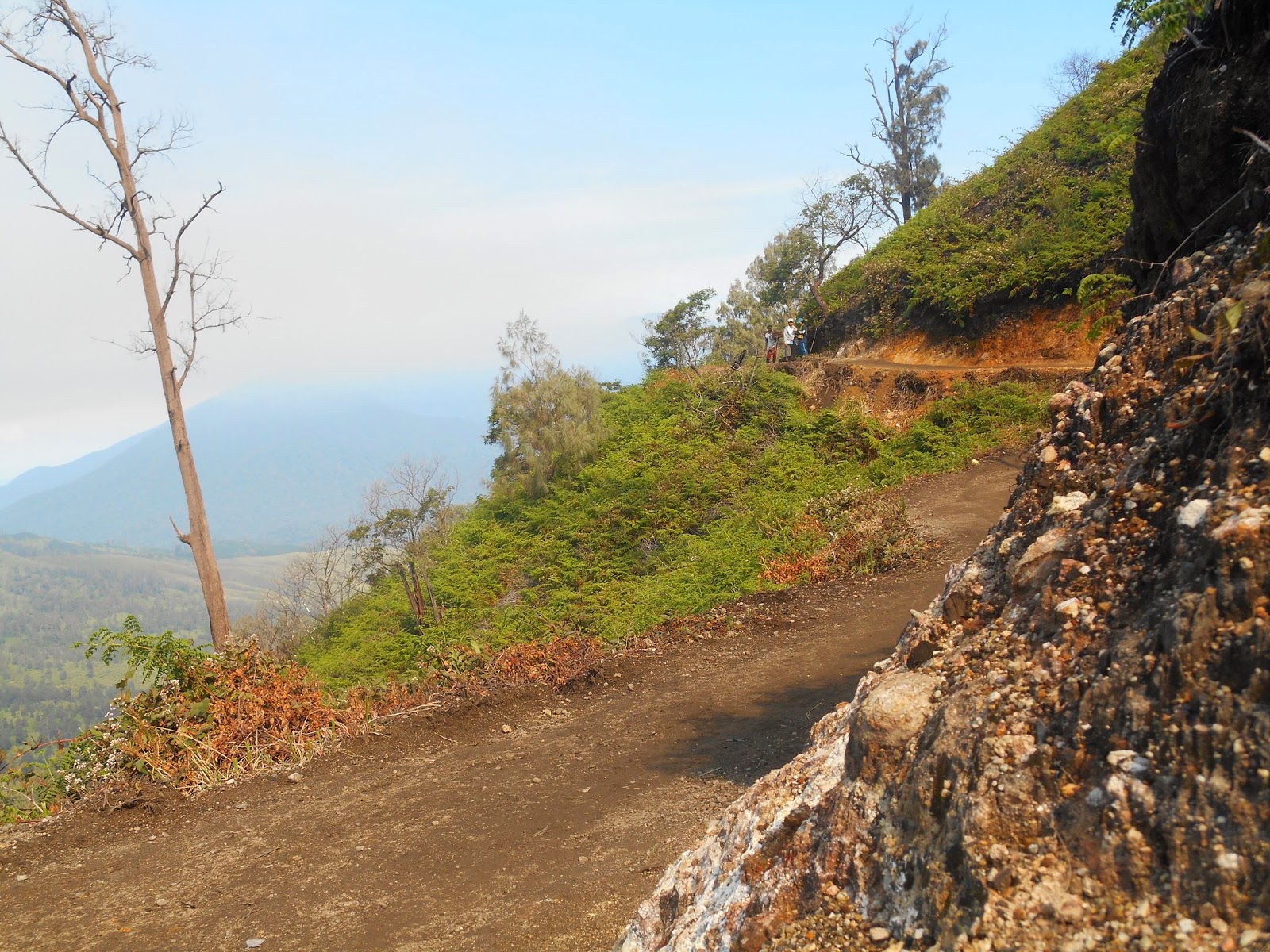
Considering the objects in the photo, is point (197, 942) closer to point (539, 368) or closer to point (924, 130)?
point (539, 368)

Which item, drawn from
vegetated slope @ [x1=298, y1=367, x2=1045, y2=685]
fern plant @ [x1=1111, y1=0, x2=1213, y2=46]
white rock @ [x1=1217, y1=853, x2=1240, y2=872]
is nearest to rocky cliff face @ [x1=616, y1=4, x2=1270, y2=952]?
white rock @ [x1=1217, y1=853, x2=1240, y2=872]

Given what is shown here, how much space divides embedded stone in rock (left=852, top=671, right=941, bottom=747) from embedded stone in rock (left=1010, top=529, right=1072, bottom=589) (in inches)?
15.0

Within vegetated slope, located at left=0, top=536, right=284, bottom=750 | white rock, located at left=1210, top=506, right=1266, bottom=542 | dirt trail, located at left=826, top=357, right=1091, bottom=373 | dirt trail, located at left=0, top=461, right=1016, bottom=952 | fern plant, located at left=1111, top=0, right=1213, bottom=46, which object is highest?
fern plant, located at left=1111, top=0, right=1213, bottom=46

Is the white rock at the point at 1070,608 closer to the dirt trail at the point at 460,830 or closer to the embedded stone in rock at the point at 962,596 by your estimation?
the embedded stone in rock at the point at 962,596

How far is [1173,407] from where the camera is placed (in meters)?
2.30

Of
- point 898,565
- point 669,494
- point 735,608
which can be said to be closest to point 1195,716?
point 735,608

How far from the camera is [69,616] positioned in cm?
13750

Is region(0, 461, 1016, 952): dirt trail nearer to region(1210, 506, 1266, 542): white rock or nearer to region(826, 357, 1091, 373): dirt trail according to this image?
Result: region(1210, 506, 1266, 542): white rock

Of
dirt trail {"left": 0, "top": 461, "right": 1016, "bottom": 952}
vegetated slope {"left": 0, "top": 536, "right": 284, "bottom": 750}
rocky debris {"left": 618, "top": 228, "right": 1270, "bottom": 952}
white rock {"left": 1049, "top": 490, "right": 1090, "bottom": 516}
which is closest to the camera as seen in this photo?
rocky debris {"left": 618, "top": 228, "right": 1270, "bottom": 952}

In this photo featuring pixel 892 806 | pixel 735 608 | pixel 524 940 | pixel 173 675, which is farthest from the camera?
pixel 735 608

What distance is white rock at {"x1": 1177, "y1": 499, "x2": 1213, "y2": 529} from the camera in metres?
1.88

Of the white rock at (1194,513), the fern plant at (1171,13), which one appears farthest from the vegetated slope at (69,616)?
the white rock at (1194,513)

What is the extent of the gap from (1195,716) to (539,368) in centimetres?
2201

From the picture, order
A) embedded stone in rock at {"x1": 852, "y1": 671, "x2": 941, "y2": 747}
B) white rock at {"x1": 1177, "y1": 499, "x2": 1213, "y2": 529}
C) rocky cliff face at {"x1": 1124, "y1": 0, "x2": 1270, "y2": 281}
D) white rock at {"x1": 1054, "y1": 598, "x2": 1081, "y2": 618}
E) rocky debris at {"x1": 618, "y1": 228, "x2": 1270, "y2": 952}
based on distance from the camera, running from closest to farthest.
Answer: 1. rocky debris at {"x1": 618, "y1": 228, "x2": 1270, "y2": 952}
2. white rock at {"x1": 1177, "y1": 499, "x2": 1213, "y2": 529}
3. white rock at {"x1": 1054, "y1": 598, "x2": 1081, "y2": 618}
4. embedded stone in rock at {"x1": 852, "y1": 671, "x2": 941, "y2": 747}
5. rocky cliff face at {"x1": 1124, "y1": 0, "x2": 1270, "y2": 281}
